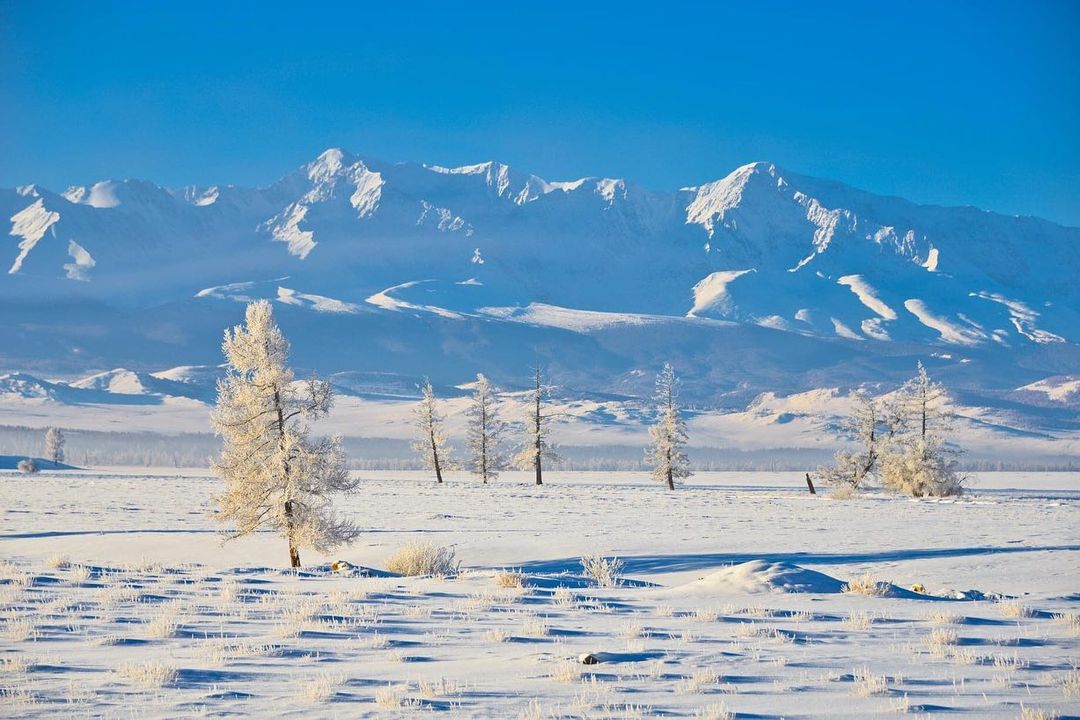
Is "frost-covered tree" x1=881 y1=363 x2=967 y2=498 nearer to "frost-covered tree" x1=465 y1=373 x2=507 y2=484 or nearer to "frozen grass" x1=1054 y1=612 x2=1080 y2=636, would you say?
"frost-covered tree" x1=465 y1=373 x2=507 y2=484

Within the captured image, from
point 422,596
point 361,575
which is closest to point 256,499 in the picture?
point 361,575

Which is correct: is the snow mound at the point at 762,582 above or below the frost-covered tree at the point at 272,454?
below

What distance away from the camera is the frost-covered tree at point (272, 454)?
27.3 metres

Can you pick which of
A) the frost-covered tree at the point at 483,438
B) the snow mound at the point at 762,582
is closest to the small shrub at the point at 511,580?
the snow mound at the point at 762,582

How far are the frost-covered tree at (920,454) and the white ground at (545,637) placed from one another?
31.2 meters

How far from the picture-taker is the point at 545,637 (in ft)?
44.9

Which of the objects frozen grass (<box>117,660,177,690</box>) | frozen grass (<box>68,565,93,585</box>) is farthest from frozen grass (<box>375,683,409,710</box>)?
frozen grass (<box>68,565,93,585</box>)

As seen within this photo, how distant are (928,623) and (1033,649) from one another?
2.22m

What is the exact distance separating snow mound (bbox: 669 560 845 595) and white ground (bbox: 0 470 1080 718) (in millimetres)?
64

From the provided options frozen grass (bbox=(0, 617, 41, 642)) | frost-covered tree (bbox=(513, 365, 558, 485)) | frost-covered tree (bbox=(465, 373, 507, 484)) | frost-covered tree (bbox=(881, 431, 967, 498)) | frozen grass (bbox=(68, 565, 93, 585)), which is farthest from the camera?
frost-covered tree (bbox=(465, 373, 507, 484))

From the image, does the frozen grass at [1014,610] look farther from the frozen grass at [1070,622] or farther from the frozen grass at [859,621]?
the frozen grass at [859,621]

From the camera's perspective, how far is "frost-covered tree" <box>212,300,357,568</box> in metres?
27.3

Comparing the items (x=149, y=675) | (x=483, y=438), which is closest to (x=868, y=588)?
(x=149, y=675)

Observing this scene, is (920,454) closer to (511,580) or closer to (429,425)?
(429,425)
